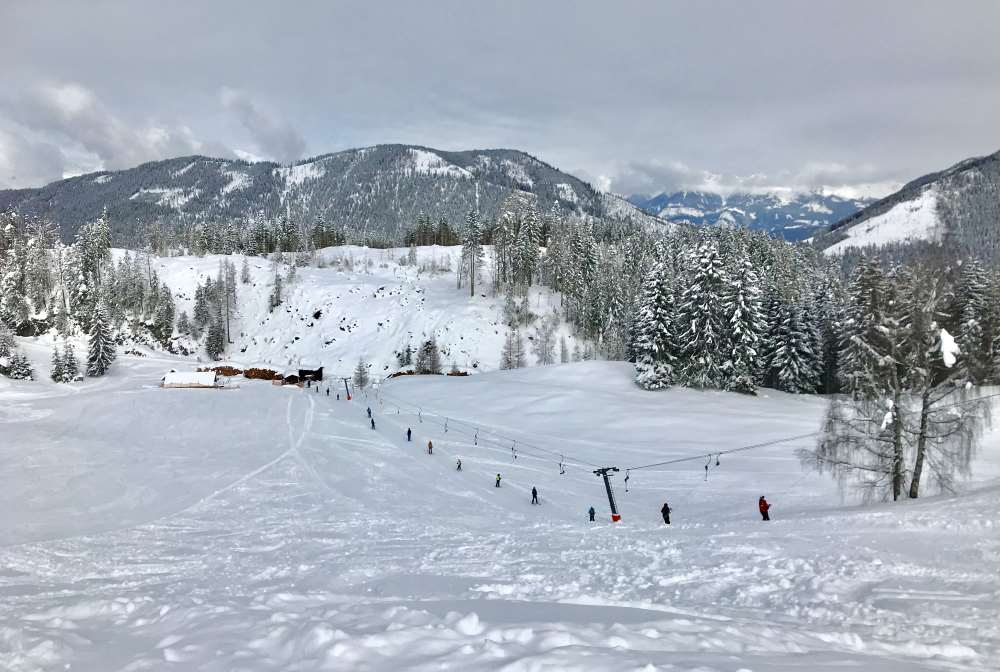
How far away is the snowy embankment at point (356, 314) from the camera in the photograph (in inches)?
3607

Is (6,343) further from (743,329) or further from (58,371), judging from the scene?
(743,329)


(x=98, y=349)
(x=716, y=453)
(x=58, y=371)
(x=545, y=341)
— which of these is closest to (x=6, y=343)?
(x=58, y=371)

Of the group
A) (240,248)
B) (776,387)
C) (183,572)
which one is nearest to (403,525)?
(183,572)

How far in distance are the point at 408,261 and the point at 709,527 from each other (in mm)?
124705

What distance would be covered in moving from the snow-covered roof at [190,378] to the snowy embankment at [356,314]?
25.7m

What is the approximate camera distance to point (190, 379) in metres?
63.6

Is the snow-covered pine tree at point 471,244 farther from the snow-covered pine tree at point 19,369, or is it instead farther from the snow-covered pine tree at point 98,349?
the snow-covered pine tree at point 19,369

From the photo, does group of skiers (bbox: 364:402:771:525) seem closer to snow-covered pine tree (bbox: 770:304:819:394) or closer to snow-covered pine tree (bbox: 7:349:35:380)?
snow-covered pine tree (bbox: 770:304:819:394)

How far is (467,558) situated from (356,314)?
94152 millimetres

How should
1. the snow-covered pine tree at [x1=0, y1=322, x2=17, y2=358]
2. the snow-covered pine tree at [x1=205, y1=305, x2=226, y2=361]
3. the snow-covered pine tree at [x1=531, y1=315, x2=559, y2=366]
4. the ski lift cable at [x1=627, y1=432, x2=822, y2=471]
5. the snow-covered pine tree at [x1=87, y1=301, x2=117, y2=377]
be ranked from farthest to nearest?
the snow-covered pine tree at [x1=205, y1=305, x2=226, y2=361] < the snow-covered pine tree at [x1=531, y1=315, x2=559, y2=366] < the snow-covered pine tree at [x1=87, y1=301, x2=117, y2=377] < the snow-covered pine tree at [x1=0, y1=322, x2=17, y2=358] < the ski lift cable at [x1=627, y1=432, x2=822, y2=471]

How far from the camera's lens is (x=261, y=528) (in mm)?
20375

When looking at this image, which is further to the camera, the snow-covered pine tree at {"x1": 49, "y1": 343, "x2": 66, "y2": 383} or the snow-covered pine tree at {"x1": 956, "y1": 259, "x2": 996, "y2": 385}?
the snow-covered pine tree at {"x1": 49, "y1": 343, "x2": 66, "y2": 383}

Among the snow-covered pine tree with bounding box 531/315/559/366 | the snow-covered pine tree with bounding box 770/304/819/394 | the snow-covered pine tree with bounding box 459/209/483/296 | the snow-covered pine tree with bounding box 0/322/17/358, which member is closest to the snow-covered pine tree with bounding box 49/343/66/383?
the snow-covered pine tree with bounding box 0/322/17/358

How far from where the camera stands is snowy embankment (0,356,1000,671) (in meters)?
7.79
